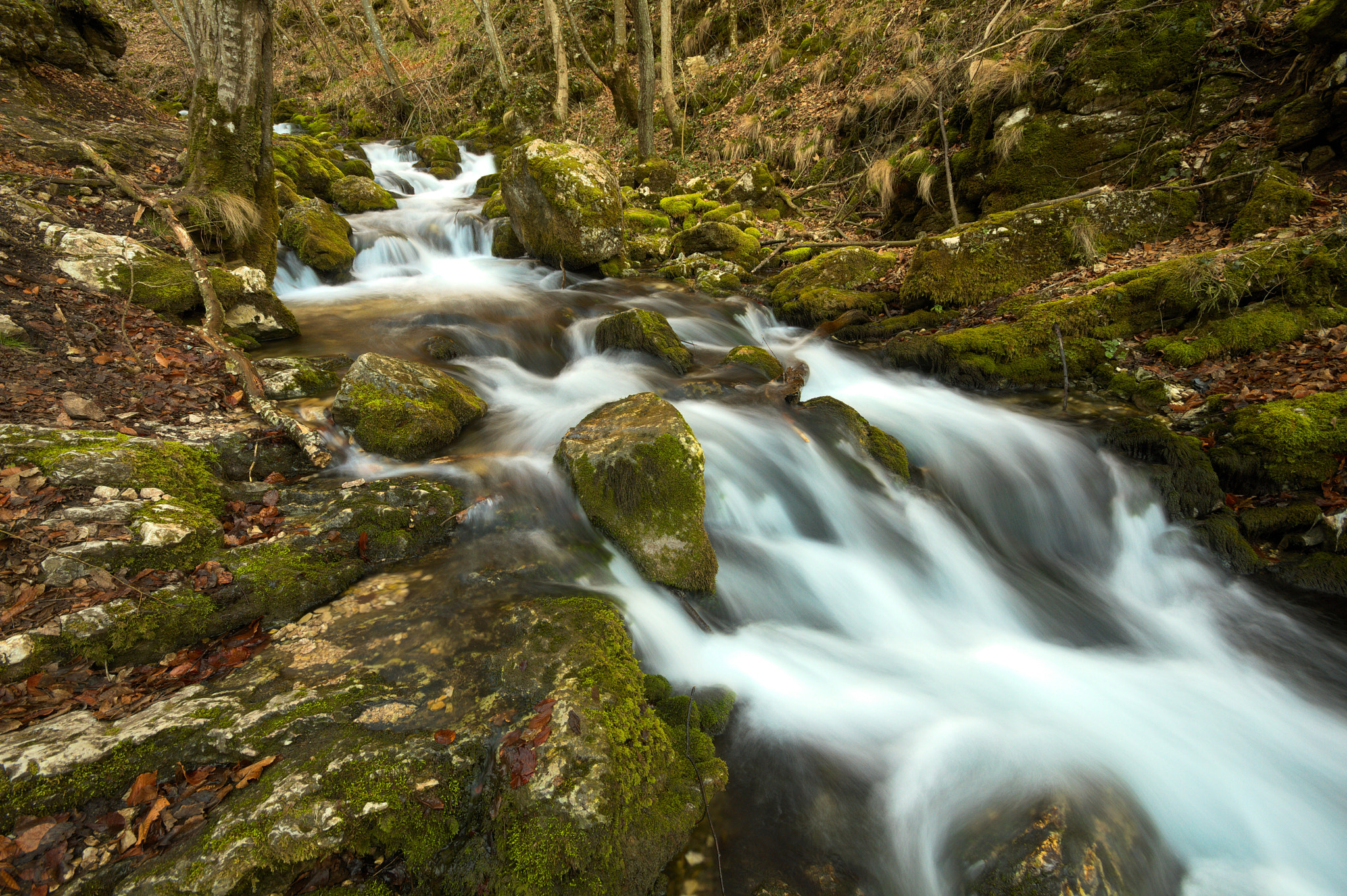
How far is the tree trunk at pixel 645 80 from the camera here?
13070 millimetres

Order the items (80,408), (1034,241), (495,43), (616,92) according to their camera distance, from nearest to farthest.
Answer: (80,408), (1034,241), (616,92), (495,43)

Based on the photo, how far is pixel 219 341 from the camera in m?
5.11

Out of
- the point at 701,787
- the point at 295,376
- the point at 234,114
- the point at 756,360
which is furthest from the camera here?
the point at 756,360

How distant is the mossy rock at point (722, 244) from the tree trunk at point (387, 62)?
1541 centimetres

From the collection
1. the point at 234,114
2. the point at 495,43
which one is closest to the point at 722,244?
the point at 234,114

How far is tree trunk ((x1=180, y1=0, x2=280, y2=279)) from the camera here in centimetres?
585

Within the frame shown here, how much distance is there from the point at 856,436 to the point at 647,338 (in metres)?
3.06

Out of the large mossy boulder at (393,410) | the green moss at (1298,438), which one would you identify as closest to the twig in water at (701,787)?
the large mossy boulder at (393,410)

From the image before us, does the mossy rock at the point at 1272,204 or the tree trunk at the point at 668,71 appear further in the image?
the tree trunk at the point at 668,71

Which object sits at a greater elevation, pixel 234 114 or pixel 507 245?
pixel 234 114

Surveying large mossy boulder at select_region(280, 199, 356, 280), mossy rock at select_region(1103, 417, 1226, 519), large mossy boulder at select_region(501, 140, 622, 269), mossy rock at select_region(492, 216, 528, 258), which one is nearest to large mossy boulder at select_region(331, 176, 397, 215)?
large mossy boulder at select_region(280, 199, 356, 280)

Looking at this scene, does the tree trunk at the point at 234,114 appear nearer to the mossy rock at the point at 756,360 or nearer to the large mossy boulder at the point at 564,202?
the large mossy boulder at the point at 564,202

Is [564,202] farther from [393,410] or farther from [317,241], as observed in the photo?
[393,410]

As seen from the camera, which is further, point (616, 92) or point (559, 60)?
A: point (559, 60)
